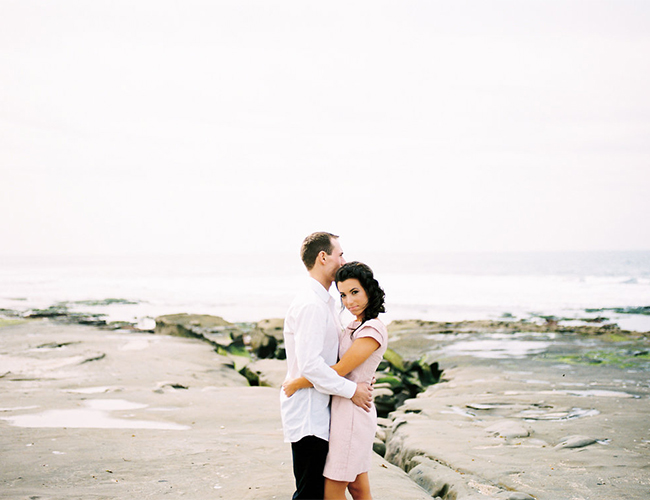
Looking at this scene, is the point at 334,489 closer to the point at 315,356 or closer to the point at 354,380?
the point at 354,380

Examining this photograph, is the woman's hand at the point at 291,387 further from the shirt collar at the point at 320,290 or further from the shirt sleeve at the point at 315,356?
the shirt collar at the point at 320,290

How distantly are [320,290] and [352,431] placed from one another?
0.84 metres

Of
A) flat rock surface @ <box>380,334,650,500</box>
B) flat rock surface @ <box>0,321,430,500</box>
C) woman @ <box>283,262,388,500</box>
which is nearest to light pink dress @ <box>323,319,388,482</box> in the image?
woman @ <box>283,262,388,500</box>

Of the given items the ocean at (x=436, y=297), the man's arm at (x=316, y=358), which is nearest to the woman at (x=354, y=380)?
the man's arm at (x=316, y=358)

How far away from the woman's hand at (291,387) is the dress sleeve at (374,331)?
1.51ft

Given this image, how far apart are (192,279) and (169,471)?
59.5 meters

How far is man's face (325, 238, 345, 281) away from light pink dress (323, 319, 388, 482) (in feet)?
1.28

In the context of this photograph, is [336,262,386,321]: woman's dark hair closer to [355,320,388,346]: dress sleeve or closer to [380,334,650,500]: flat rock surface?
[355,320,388,346]: dress sleeve

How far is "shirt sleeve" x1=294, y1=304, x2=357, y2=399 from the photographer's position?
3.37m

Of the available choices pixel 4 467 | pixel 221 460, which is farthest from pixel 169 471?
pixel 4 467

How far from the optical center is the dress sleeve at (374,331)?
356 centimetres

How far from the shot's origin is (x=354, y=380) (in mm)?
3623

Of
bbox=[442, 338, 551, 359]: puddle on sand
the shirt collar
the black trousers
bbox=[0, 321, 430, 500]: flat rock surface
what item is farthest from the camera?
bbox=[442, 338, 551, 359]: puddle on sand

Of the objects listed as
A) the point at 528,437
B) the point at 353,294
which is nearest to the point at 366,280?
the point at 353,294
